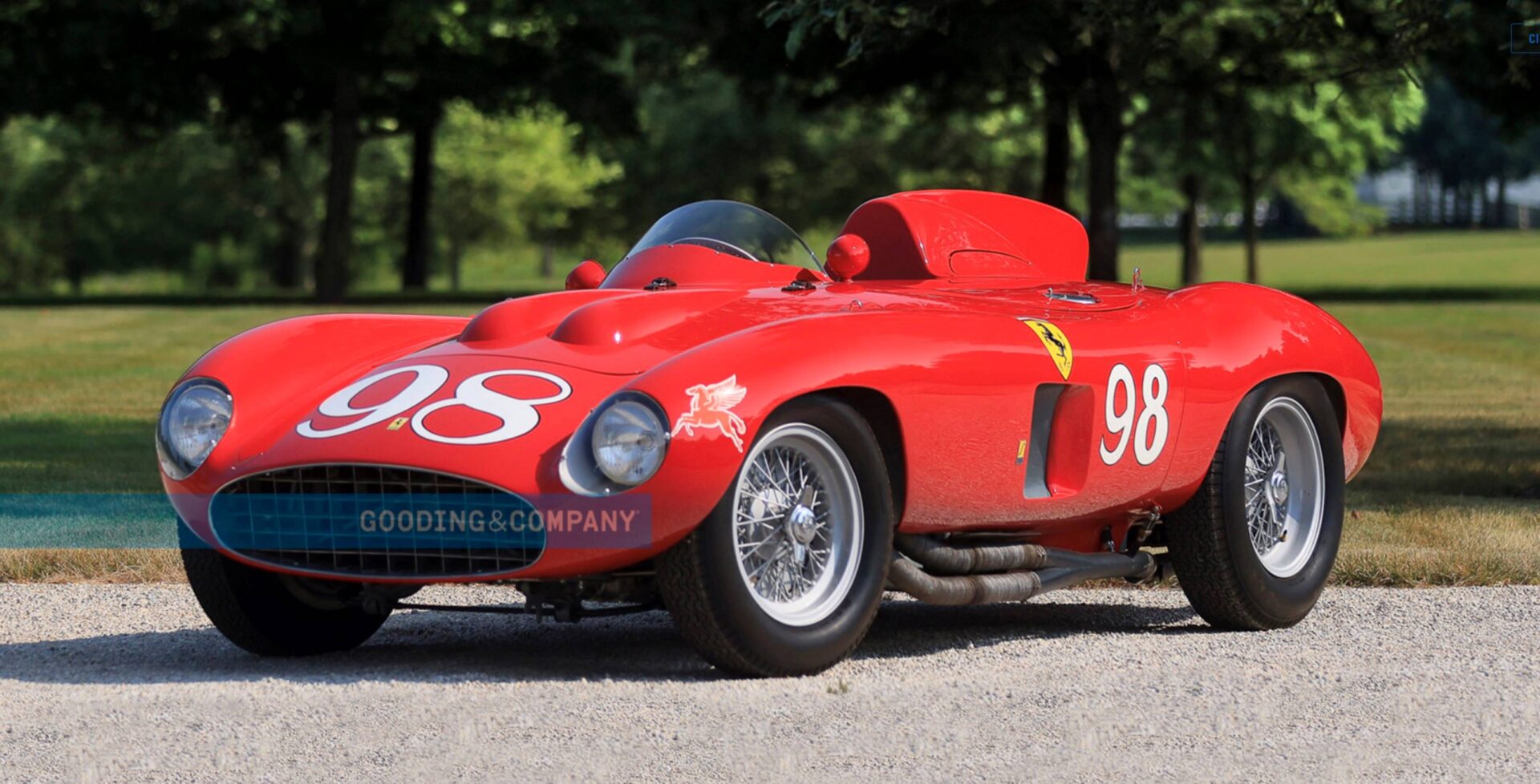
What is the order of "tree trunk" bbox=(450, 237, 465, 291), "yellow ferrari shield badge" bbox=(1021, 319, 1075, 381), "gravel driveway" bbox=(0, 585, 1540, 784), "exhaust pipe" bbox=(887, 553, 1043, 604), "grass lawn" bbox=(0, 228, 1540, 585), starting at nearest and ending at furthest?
"gravel driveway" bbox=(0, 585, 1540, 784) → "exhaust pipe" bbox=(887, 553, 1043, 604) → "yellow ferrari shield badge" bbox=(1021, 319, 1075, 381) → "grass lawn" bbox=(0, 228, 1540, 585) → "tree trunk" bbox=(450, 237, 465, 291)

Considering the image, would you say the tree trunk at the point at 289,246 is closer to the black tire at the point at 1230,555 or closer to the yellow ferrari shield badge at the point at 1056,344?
the black tire at the point at 1230,555

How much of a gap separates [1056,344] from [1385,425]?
32.5 ft

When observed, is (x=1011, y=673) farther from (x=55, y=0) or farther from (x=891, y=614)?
(x=55, y=0)

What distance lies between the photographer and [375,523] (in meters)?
5.37

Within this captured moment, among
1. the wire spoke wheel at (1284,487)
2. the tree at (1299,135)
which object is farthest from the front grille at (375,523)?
the tree at (1299,135)

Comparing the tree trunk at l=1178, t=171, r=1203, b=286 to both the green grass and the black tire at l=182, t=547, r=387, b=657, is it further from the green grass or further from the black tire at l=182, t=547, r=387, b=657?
the black tire at l=182, t=547, r=387, b=657

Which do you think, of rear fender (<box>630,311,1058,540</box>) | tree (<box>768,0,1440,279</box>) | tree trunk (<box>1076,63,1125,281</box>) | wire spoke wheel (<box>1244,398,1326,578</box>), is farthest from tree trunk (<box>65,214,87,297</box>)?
rear fender (<box>630,311,1058,540</box>)

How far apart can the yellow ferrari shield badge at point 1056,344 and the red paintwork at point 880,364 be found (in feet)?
0.09

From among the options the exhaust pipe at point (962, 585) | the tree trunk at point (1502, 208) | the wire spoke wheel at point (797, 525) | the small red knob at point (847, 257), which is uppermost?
the small red knob at point (847, 257)

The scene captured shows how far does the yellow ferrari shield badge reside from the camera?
20.1 feet

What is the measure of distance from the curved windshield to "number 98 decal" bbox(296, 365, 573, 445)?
1.44 m

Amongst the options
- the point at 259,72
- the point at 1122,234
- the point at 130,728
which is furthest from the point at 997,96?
the point at 1122,234

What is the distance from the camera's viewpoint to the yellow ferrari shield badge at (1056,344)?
6113 mm

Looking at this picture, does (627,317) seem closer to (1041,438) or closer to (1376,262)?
(1041,438)
